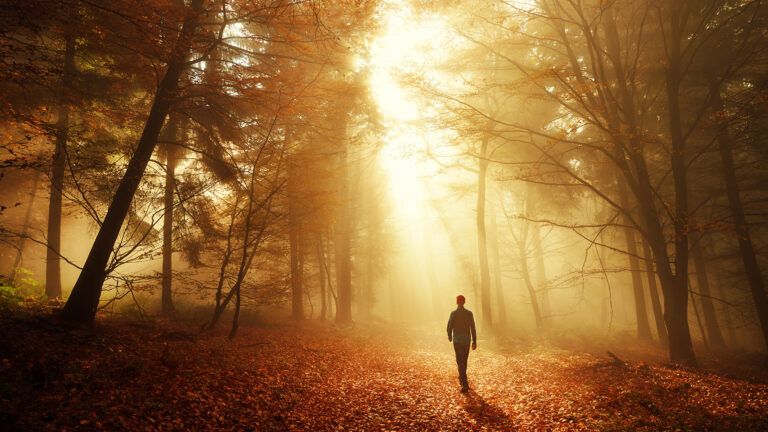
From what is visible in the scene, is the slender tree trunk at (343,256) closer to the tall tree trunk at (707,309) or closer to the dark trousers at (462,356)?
the dark trousers at (462,356)

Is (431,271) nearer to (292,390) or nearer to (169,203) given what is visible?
(169,203)

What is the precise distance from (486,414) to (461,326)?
92.1 inches

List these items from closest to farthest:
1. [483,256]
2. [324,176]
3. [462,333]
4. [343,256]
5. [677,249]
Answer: [462,333], [677,249], [324,176], [483,256], [343,256]

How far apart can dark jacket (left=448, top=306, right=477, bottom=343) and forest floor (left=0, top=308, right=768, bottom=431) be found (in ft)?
3.95

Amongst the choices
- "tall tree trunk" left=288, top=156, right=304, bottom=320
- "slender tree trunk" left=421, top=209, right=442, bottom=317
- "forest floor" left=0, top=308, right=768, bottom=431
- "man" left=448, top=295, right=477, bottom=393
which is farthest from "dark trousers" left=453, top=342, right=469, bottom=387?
"slender tree trunk" left=421, top=209, right=442, bottom=317

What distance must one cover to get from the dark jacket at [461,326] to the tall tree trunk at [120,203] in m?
8.18

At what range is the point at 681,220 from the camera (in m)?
8.95

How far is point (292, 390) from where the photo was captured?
6953 millimetres

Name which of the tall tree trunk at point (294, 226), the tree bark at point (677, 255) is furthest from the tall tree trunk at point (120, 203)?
the tree bark at point (677, 255)

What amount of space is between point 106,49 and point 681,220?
14.3m

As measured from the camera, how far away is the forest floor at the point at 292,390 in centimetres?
479

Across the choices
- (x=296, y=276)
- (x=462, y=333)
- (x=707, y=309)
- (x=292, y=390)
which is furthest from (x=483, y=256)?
(x=292, y=390)

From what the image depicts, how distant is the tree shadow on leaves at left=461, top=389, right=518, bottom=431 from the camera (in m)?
6.44

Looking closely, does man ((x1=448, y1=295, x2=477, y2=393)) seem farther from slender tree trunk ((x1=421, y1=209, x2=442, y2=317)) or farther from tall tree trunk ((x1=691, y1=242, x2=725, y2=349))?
slender tree trunk ((x1=421, y1=209, x2=442, y2=317))
